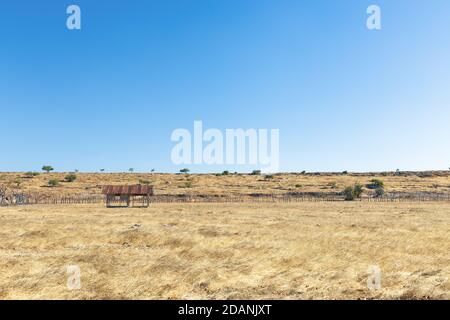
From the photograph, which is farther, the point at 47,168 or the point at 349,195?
the point at 47,168

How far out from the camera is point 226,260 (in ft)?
67.9

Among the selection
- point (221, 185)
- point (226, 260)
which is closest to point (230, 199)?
point (221, 185)

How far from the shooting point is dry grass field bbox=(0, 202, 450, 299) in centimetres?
1532

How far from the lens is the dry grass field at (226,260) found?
15320 millimetres

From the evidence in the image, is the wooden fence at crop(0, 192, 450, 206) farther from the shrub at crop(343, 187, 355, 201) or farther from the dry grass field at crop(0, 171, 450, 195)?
the dry grass field at crop(0, 171, 450, 195)

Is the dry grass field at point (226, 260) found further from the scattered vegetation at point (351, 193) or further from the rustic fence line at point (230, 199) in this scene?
the scattered vegetation at point (351, 193)

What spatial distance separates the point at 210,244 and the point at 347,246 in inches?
Result: 340

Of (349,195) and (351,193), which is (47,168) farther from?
(351,193)

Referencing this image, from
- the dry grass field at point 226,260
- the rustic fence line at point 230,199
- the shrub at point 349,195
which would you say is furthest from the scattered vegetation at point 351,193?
the dry grass field at point 226,260

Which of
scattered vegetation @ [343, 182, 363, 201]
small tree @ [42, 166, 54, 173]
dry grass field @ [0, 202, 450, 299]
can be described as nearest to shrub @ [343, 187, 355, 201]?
scattered vegetation @ [343, 182, 363, 201]

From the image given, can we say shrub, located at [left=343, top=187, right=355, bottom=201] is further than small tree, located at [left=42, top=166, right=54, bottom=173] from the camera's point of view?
No
